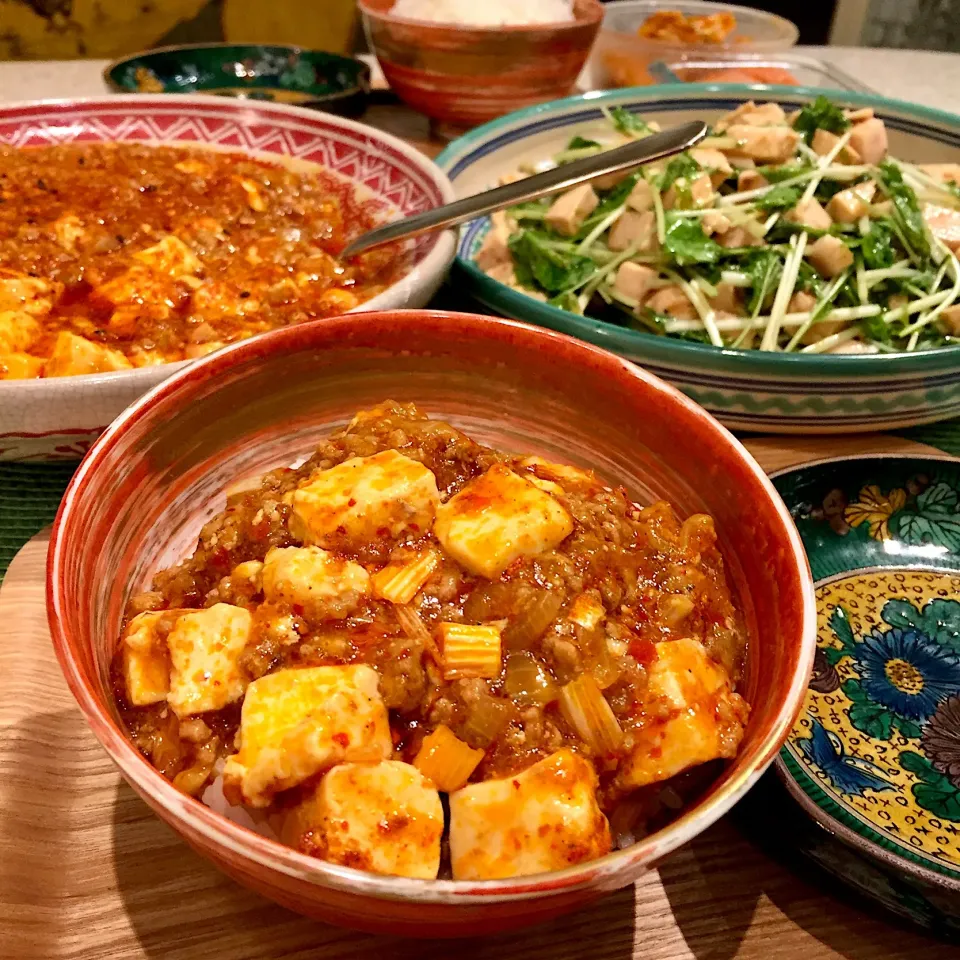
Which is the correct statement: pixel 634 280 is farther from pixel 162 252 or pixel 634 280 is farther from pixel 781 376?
pixel 162 252

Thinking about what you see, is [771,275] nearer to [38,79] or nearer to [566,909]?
[566,909]

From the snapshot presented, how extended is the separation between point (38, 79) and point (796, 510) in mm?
4388

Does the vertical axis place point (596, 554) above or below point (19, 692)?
above

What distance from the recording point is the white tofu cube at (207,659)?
99 cm

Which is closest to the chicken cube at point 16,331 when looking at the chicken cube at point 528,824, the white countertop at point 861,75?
the chicken cube at point 528,824

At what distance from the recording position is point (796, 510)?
172cm

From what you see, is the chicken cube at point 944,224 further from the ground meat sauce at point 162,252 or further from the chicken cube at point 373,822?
the chicken cube at point 373,822

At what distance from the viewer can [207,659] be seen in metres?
1.00

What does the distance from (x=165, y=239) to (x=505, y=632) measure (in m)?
1.62

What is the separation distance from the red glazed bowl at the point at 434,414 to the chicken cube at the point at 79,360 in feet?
1.59

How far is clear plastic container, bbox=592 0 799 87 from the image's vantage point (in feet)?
12.8

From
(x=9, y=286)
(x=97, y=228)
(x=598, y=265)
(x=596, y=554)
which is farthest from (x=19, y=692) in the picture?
(x=598, y=265)

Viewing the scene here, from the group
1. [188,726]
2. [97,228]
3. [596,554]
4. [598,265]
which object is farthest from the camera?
[598,265]

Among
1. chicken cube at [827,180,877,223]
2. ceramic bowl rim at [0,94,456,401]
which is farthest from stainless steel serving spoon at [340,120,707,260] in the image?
chicken cube at [827,180,877,223]
